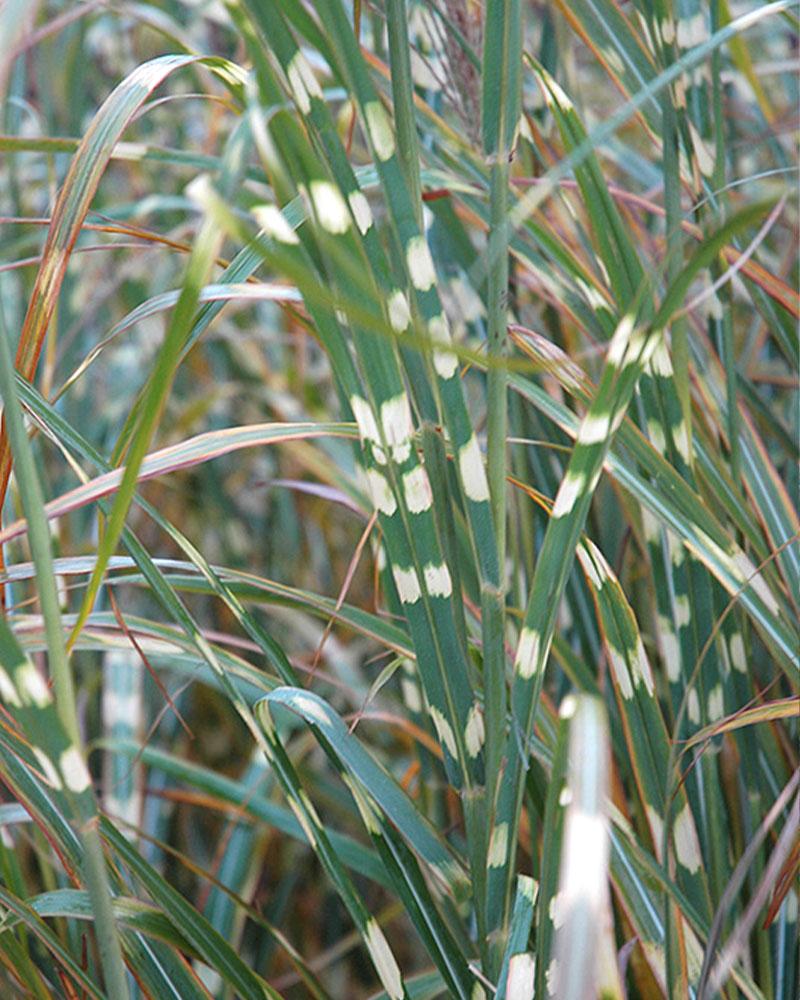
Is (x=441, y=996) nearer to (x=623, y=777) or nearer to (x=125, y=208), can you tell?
(x=623, y=777)

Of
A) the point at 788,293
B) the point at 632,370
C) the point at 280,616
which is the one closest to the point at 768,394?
the point at 788,293

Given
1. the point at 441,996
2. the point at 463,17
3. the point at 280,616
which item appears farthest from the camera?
the point at 280,616

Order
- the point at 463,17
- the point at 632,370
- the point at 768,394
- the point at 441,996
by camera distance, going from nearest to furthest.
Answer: the point at 632,370 → the point at 463,17 → the point at 441,996 → the point at 768,394

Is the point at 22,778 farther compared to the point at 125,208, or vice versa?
the point at 125,208

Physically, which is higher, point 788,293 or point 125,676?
point 788,293

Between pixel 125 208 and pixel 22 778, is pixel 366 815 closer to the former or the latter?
pixel 22 778

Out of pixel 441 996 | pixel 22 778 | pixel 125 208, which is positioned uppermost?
pixel 125 208
